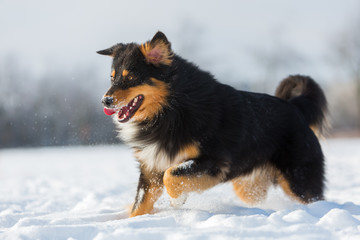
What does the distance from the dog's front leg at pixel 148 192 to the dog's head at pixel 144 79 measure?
2.34ft

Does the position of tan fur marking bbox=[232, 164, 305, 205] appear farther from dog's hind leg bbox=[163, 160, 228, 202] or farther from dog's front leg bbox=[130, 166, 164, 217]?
dog's front leg bbox=[130, 166, 164, 217]

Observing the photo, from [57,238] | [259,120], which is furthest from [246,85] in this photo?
[57,238]

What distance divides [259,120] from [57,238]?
2754mm

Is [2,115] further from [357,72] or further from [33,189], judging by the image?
[357,72]

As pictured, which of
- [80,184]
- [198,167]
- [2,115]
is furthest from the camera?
[2,115]

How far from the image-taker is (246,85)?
110ft

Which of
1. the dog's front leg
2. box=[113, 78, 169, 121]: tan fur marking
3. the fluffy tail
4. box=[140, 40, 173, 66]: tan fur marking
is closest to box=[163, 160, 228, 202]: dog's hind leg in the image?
the dog's front leg

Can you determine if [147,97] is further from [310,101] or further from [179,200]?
[310,101]

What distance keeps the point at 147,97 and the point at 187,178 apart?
96 centimetres

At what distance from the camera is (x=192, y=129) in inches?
161

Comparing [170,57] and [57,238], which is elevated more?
[170,57]

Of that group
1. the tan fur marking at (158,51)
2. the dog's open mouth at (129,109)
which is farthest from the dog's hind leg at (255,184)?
the tan fur marking at (158,51)

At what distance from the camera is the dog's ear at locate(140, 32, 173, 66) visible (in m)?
4.05

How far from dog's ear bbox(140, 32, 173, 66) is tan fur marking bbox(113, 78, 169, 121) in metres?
0.23
